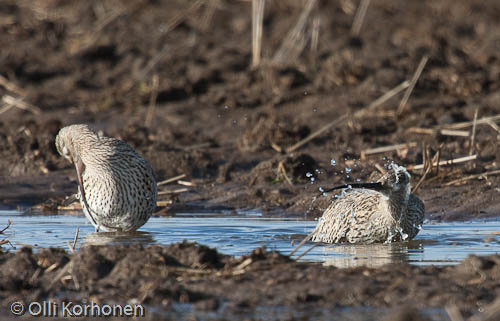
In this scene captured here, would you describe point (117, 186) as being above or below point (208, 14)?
below

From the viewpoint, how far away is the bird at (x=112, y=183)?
329 inches

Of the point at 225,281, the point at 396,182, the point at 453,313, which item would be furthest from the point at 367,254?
the point at 453,313

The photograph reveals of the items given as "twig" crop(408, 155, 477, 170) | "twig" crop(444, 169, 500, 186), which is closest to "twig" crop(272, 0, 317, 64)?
"twig" crop(408, 155, 477, 170)

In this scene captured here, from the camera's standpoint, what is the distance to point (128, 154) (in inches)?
337

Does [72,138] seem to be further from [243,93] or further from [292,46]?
[292,46]

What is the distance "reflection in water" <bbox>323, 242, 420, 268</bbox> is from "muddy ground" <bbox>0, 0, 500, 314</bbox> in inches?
37.7

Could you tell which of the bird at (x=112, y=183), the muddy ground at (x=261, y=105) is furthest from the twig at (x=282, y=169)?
the bird at (x=112, y=183)

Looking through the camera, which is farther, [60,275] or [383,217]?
[383,217]

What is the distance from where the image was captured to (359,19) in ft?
58.0

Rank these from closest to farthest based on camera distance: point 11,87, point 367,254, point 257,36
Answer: point 367,254 < point 257,36 < point 11,87

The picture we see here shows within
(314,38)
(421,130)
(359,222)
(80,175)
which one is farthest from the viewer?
(314,38)

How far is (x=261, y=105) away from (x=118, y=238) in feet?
18.1

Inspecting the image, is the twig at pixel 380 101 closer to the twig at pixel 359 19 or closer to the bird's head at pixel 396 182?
the twig at pixel 359 19

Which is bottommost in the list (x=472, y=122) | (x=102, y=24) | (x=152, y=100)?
(x=472, y=122)
